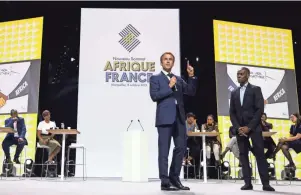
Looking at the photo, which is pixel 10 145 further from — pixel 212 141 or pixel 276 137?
pixel 276 137

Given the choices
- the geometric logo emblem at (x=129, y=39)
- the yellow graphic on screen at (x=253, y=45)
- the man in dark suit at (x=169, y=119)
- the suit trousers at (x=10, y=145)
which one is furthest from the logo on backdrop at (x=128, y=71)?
the man in dark suit at (x=169, y=119)

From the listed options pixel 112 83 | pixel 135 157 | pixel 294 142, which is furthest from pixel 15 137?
pixel 294 142

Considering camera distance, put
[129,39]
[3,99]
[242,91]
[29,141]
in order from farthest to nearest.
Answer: [3,99]
[29,141]
[129,39]
[242,91]

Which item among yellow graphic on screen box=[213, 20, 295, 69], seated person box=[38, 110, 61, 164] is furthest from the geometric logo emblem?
seated person box=[38, 110, 61, 164]

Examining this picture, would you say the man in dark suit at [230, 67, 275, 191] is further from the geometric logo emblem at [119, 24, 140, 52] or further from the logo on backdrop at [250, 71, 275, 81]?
the logo on backdrop at [250, 71, 275, 81]

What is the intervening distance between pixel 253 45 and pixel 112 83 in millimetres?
3497

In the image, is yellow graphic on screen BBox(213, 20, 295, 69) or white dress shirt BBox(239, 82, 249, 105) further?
yellow graphic on screen BBox(213, 20, 295, 69)

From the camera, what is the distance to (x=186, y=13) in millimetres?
8531

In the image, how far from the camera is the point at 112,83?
707 cm

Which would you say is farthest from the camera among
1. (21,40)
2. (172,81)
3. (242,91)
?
(21,40)

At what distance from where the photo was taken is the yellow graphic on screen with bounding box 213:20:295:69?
7.99 metres

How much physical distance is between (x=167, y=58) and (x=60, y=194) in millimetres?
1613

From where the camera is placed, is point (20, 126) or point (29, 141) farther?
point (29, 141)

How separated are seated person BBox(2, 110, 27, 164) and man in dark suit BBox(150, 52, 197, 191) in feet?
14.6
